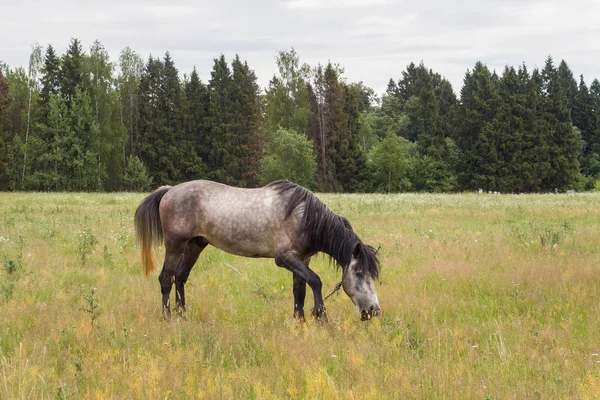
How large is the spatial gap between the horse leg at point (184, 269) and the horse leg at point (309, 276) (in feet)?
5.54

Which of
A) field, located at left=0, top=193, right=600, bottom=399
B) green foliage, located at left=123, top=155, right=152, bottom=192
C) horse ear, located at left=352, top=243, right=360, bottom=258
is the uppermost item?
green foliage, located at left=123, top=155, right=152, bottom=192

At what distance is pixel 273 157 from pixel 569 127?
115ft

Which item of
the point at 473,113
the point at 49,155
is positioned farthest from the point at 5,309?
the point at 473,113

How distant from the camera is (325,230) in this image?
723 centimetres

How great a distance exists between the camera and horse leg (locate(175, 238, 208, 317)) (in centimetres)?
786

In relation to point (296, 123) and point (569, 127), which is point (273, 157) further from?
point (569, 127)

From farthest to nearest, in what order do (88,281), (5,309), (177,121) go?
(177,121) < (88,281) < (5,309)

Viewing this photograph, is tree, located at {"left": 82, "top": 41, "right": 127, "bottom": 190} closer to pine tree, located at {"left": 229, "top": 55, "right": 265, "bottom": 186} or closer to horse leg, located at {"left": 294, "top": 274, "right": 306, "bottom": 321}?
pine tree, located at {"left": 229, "top": 55, "right": 265, "bottom": 186}

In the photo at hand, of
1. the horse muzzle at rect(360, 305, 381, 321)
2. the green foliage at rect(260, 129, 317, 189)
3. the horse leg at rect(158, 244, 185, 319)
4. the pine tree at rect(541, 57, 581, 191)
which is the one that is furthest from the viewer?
the pine tree at rect(541, 57, 581, 191)

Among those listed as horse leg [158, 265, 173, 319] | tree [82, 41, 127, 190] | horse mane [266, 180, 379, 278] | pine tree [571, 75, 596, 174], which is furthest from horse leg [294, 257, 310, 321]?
pine tree [571, 75, 596, 174]

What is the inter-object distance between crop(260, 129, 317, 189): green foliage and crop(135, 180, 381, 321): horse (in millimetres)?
Result: 44330

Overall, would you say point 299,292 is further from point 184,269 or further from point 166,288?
point 166,288

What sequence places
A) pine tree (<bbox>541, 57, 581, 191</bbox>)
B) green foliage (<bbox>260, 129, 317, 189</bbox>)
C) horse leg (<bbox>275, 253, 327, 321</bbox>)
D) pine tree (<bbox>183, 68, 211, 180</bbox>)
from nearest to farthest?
1. horse leg (<bbox>275, 253, 327, 321</bbox>)
2. green foliage (<bbox>260, 129, 317, 189</bbox>)
3. pine tree (<bbox>183, 68, 211, 180</bbox>)
4. pine tree (<bbox>541, 57, 581, 191</bbox>)

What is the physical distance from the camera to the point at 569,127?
60594 mm
